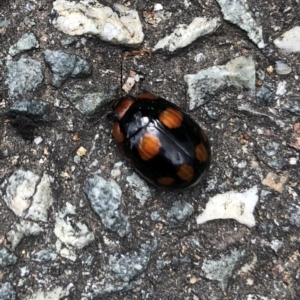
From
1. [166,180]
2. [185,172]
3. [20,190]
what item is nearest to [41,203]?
[20,190]

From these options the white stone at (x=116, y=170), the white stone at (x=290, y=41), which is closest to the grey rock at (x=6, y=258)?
the white stone at (x=116, y=170)

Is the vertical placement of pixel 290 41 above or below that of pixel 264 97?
above

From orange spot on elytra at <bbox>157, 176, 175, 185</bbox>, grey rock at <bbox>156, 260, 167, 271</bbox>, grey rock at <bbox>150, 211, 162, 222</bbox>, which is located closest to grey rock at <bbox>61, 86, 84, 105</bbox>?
orange spot on elytra at <bbox>157, 176, 175, 185</bbox>

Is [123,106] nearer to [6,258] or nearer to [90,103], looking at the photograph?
[90,103]

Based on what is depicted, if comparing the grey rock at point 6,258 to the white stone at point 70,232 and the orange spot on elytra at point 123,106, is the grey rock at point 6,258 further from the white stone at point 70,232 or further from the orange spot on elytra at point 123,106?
the orange spot on elytra at point 123,106

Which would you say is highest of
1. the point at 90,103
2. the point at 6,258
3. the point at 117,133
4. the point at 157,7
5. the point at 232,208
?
the point at 157,7

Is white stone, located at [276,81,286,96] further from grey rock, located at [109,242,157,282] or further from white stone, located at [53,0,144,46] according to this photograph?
grey rock, located at [109,242,157,282]
